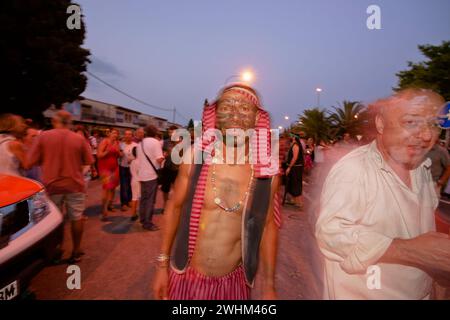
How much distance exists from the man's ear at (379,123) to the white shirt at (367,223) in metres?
0.09

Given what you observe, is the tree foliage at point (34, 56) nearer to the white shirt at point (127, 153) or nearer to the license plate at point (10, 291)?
the white shirt at point (127, 153)

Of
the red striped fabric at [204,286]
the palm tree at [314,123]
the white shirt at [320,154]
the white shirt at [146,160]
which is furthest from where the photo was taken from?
the palm tree at [314,123]

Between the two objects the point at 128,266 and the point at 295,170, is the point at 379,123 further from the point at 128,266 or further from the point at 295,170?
the point at 295,170

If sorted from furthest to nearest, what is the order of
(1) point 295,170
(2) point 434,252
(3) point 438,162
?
(1) point 295,170 < (3) point 438,162 < (2) point 434,252

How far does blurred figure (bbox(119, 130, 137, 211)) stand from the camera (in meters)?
6.52

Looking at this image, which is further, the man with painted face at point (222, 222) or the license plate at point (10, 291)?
the license plate at point (10, 291)

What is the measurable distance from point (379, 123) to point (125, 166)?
6113 millimetres

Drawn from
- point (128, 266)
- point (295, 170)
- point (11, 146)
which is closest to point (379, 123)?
point (128, 266)

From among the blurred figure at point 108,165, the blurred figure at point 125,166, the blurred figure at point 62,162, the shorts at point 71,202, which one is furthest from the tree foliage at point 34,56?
the shorts at point 71,202

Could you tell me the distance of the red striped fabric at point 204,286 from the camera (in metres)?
2.04

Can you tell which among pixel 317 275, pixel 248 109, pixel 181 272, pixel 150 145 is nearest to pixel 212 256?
pixel 181 272

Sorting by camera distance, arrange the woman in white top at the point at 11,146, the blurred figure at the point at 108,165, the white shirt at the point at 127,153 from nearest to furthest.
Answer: the woman in white top at the point at 11,146, the blurred figure at the point at 108,165, the white shirt at the point at 127,153

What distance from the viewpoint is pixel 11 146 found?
156 inches

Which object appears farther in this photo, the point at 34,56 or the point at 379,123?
the point at 34,56
